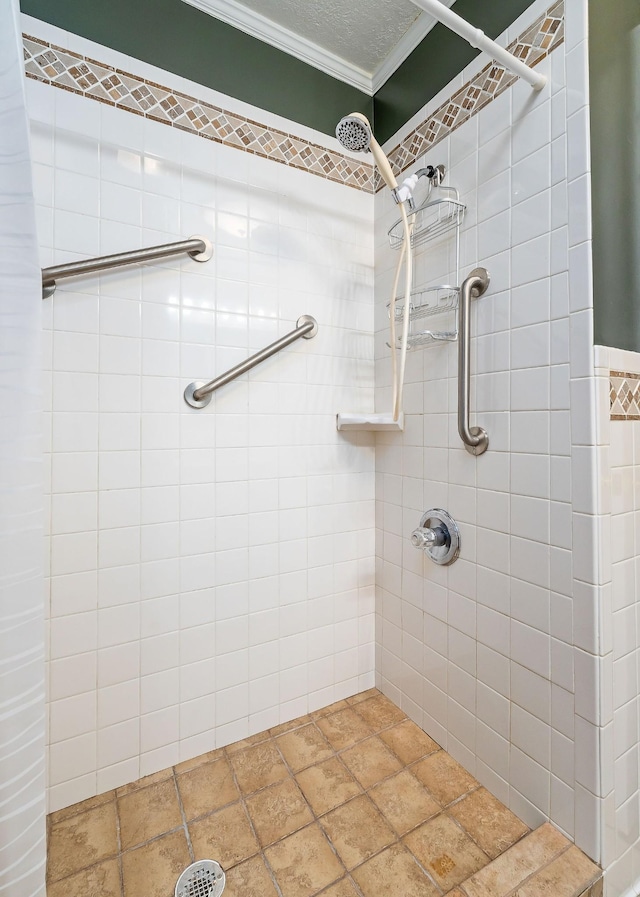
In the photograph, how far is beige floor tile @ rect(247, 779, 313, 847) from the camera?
0.90 metres

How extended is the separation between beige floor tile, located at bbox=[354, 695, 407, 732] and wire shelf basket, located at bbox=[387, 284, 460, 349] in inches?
46.4

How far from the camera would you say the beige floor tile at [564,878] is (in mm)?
725

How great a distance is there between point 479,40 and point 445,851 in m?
1.66

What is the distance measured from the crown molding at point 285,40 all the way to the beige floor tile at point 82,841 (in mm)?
2123

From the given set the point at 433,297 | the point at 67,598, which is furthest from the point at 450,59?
the point at 67,598

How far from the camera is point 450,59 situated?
1.10m

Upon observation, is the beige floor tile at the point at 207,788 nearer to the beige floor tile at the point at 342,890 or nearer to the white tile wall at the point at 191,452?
the white tile wall at the point at 191,452

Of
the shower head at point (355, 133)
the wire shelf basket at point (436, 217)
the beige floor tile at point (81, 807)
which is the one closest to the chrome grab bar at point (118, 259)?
the shower head at point (355, 133)

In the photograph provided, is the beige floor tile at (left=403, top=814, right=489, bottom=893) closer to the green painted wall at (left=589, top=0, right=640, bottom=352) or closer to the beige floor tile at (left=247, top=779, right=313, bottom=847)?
the beige floor tile at (left=247, top=779, right=313, bottom=847)

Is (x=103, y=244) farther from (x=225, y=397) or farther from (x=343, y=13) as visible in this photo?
(x=343, y=13)

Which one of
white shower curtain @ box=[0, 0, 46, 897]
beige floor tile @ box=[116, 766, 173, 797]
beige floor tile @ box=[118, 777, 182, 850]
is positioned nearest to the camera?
white shower curtain @ box=[0, 0, 46, 897]

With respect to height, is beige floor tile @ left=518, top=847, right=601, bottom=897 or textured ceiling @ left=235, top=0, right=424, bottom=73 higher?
textured ceiling @ left=235, top=0, right=424, bottom=73

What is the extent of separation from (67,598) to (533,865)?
115 centimetres

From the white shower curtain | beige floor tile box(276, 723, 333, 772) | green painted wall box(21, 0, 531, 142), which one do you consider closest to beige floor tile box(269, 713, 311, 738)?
beige floor tile box(276, 723, 333, 772)
